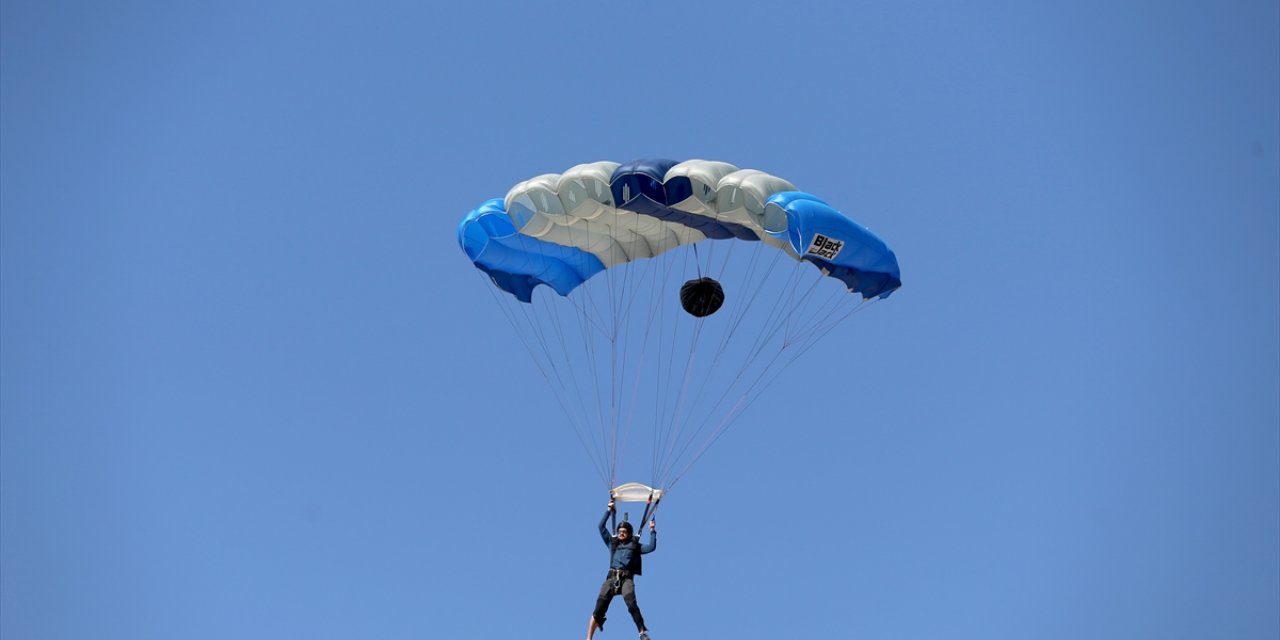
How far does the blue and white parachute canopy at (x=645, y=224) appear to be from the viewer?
21438mm

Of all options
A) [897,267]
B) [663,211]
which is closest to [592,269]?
[663,211]

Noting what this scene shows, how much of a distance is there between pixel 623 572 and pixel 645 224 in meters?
5.17

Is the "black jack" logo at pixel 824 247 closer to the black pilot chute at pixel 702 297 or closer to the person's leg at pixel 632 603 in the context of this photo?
the black pilot chute at pixel 702 297

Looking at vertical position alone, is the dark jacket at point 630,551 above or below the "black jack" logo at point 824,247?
below

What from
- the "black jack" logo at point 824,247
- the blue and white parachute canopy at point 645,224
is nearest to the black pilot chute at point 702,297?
the blue and white parachute canopy at point 645,224

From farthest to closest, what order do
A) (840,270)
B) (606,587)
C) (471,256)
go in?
(471,256)
(840,270)
(606,587)

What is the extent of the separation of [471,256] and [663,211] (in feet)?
11.5

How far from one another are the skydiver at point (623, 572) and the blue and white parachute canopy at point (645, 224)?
161 inches

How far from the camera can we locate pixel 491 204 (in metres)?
23.8

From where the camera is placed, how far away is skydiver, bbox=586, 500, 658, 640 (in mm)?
20812

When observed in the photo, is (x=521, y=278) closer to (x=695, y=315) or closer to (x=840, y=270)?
(x=695, y=315)

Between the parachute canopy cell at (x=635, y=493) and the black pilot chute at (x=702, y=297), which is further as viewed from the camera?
the black pilot chute at (x=702, y=297)

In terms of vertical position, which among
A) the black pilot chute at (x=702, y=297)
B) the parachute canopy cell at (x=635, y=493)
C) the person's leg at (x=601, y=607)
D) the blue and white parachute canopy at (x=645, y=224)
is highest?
the blue and white parachute canopy at (x=645, y=224)

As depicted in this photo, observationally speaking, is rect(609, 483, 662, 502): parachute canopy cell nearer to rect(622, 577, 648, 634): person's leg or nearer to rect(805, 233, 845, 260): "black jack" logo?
rect(622, 577, 648, 634): person's leg
